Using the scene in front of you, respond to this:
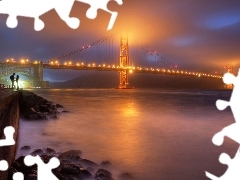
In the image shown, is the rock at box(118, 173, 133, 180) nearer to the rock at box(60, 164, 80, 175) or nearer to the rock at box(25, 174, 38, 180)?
the rock at box(60, 164, 80, 175)

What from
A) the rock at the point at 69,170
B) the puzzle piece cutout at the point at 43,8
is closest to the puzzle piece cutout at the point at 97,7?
the puzzle piece cutout at the point at 43,8

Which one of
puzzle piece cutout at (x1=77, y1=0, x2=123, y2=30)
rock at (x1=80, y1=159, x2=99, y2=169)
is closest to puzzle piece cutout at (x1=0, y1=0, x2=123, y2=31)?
puzzle piece cutout at (x1=77, y1=0, x2=123, y2=30)

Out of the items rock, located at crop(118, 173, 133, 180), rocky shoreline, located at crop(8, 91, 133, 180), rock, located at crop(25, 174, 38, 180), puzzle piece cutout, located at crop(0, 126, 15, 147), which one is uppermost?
puzzle piece cutout, located at crop(0, 126, 15, 147)

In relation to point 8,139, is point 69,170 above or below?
below

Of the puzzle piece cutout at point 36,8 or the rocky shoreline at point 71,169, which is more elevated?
the puzzle piece cutout at point 36,8

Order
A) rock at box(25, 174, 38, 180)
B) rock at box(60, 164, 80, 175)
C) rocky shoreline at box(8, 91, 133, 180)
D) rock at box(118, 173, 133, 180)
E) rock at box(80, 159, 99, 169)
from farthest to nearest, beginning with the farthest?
1. rock at box(80, 159, 99, 169)
2. rock at box(118, 173, 133, 180)
3. rock at box(60, 164, 80, 175)
4. rocky shoreline at box(8, 91, 133, 180)
5. rock at box(25, 174, 38, 180)

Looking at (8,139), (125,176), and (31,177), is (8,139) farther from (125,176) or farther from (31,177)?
(125,176)

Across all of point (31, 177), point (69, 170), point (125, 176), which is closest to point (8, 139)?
point (31, 177)

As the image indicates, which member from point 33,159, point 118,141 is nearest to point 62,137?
point 118,141

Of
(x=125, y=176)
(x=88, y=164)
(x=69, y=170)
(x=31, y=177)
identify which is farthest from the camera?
(x=88, y=164)

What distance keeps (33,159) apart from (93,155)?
10.5 ft

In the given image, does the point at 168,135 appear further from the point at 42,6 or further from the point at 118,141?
the point at 42,6

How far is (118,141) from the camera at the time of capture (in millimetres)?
6957

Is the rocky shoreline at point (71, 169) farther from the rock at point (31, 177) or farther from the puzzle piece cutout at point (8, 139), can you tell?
the puzzle piece cutout at point (8, 139)
